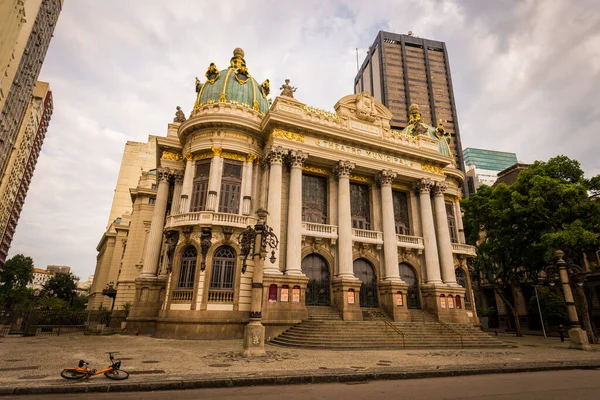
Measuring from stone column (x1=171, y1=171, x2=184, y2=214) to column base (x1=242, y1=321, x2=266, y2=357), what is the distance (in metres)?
14.6

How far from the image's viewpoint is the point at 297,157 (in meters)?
24.0

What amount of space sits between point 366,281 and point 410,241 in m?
5.14

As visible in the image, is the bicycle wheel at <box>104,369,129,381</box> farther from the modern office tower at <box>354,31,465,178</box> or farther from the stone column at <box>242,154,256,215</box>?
the modern office tower at <box>354,31,465,178</box>

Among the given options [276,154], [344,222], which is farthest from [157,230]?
[344,222]

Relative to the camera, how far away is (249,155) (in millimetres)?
24547

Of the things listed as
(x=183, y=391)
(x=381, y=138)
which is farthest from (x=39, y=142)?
(x=183, y=391)

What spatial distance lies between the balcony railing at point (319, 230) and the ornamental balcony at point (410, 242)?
230 inches

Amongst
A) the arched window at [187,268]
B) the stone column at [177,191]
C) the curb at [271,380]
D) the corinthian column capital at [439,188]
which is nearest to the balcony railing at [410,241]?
the corinthian column capital at [439,188]

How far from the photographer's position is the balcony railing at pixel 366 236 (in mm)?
24859

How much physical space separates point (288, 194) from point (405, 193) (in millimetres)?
11678

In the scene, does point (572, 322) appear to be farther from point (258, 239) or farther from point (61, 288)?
point (61, 288)

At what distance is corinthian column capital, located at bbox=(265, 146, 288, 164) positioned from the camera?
23.4 metres

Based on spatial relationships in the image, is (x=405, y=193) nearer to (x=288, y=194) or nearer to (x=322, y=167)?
(x=322, y=167)

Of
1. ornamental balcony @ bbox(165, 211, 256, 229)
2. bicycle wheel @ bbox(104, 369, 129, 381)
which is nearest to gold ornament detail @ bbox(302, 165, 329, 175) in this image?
ornamental balcony @ bbox(165, 211, 256, 229)
